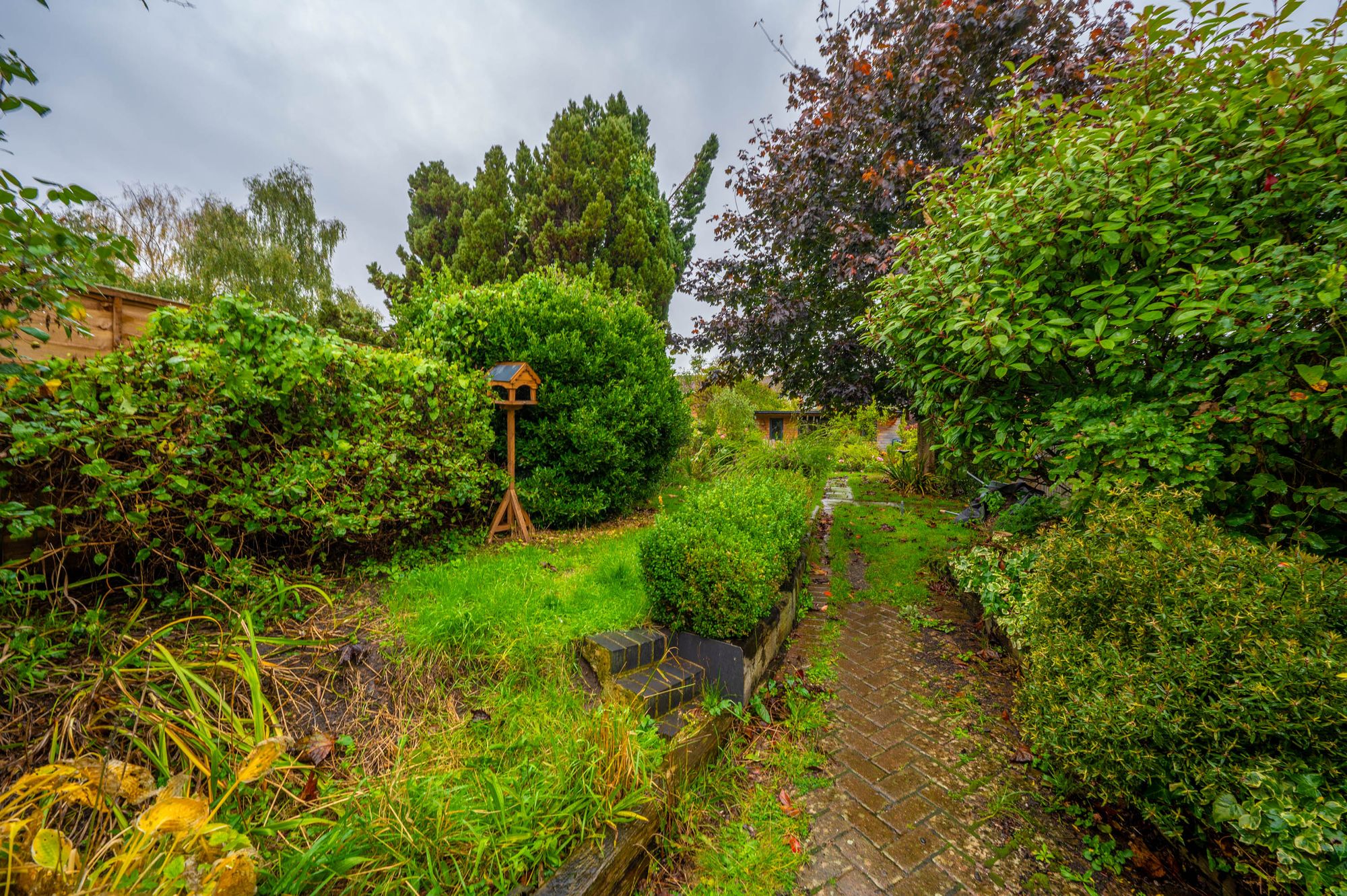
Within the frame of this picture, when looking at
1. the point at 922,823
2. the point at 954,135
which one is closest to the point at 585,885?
the point at 922,823

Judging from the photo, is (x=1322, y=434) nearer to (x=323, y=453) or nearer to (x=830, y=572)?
(x=830, y=572)

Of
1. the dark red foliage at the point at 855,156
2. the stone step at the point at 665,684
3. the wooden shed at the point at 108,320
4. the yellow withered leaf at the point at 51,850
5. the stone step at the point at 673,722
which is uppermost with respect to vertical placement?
the dark red foliage at the point at 855,156

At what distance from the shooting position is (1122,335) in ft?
8.56

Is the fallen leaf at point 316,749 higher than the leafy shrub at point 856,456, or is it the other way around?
the leafy shrub at point 856,456

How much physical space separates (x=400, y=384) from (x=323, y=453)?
0.98 meters

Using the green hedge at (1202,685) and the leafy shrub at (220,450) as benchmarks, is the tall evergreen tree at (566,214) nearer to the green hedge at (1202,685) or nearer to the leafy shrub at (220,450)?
the leafy shrub at (220,450)

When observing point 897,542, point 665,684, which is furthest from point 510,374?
point 897,542

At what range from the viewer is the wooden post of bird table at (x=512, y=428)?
496 centimetres

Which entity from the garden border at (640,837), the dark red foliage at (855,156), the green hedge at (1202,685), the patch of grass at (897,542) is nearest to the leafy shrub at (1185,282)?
the green hedge at (1202,685)

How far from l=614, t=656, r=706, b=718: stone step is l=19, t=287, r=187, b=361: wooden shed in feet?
17.5

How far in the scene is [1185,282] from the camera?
2.43 metres

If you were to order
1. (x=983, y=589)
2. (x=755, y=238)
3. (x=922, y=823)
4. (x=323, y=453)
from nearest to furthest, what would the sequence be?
(x=922, y=823) → (x=323, y=453) → (x=983, y=589) → (x=755, y=238)

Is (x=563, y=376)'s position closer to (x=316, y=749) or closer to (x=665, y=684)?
(x=665, y=684)

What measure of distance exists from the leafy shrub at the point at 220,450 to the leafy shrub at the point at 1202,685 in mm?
4306
